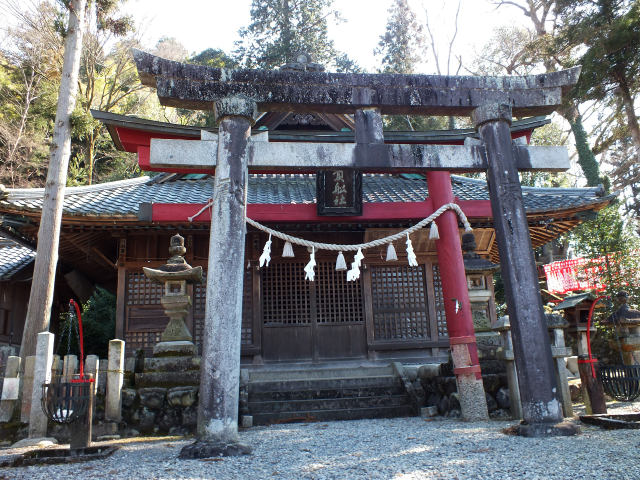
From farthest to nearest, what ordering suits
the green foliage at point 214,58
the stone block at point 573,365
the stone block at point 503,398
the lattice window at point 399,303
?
the green foliage at point 214,58
the lattice window at point 399,303
the stone block at point 573,365
the stone block at point 503,398

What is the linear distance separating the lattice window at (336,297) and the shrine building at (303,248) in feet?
0.08

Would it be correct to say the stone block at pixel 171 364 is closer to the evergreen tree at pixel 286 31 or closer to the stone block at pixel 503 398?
the stone block at pixel 503 398

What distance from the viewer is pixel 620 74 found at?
14.1 metres

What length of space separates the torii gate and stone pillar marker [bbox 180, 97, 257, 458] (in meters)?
0.01

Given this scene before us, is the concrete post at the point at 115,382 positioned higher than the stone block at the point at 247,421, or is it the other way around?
the concrete post at the point at 115,382

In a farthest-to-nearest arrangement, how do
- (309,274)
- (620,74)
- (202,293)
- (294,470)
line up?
1. (620,74)
2. (202,293)
3. (309,274)
4. (294,470)

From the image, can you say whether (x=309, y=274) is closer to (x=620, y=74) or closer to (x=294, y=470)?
(x=294, y=470)

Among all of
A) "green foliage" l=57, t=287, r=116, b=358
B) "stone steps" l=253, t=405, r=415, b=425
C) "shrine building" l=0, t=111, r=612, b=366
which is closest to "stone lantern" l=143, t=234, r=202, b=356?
"stone steps" l=253, t=405, r=415, b=425

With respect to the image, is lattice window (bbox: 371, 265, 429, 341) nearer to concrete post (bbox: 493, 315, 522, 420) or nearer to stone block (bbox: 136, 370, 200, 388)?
concrete post (bbox: 493, 315, 522, 420)

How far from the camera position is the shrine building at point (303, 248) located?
32.1 feet

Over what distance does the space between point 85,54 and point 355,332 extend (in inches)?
663

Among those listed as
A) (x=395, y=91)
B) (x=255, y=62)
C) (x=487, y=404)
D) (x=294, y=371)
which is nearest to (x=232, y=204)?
(x=395, y=91)

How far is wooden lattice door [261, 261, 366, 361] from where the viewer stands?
34.3ft

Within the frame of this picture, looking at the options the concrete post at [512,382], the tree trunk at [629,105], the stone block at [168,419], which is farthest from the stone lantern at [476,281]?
the tree trunk at [629,105]
